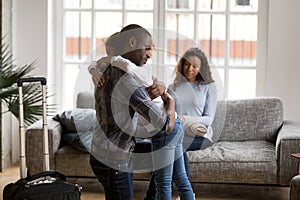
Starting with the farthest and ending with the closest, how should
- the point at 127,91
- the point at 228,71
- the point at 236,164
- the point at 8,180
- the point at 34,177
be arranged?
the point at 228,71, the point at 8,180, the point at 236,164, the point at 34,177, the point at 127,91

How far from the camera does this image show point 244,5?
5.78m

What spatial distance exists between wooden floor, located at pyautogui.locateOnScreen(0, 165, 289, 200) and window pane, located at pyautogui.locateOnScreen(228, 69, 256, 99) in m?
0.99

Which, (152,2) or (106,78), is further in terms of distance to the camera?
(152,2)

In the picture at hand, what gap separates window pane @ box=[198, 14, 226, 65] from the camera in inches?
229

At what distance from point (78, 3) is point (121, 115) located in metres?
3.11

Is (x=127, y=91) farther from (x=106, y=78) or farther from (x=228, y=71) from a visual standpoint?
(x=228, y=71)

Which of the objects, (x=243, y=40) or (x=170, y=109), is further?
(x=243, y=40)

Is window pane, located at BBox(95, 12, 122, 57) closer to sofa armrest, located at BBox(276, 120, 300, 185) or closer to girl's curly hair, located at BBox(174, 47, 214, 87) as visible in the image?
girl's curly hair, located at BBox(174, 47, 214, 87)

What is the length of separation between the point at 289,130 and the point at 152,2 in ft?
5.87

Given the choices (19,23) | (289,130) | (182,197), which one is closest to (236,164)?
(289,130)

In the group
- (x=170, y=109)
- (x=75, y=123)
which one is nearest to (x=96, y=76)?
(x=170, y=109)

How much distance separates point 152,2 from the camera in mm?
5898

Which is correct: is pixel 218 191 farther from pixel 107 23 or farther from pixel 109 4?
pixel 109 4

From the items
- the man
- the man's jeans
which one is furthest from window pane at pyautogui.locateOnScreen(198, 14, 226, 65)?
the man's jeans
